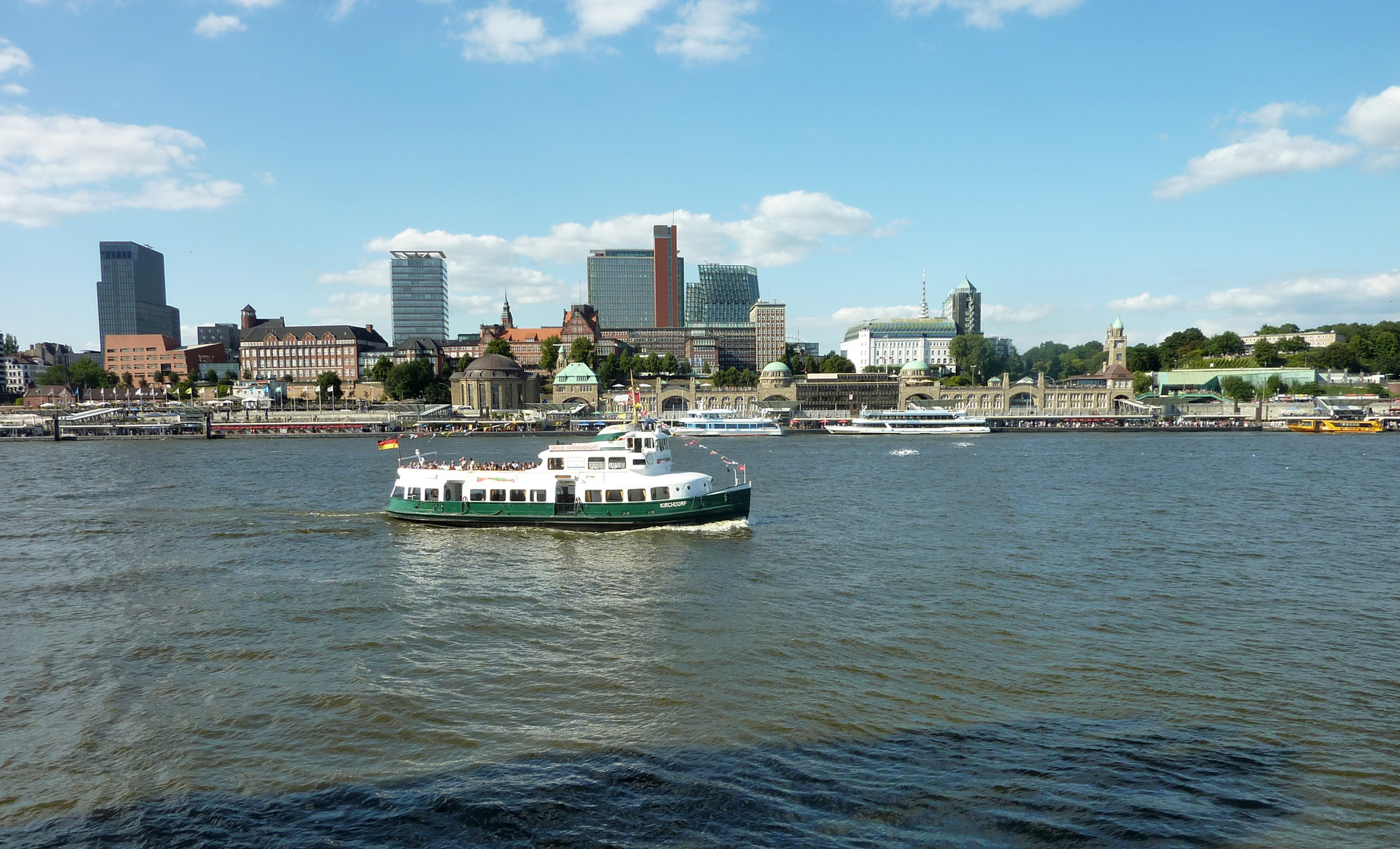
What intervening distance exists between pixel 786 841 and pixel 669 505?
86.0 feet

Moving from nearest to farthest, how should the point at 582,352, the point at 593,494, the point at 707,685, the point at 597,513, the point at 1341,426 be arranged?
the point at 707,685 < the point at 597,513 < the point at 593,494 < the point at 1341,426 < the point at 582,352

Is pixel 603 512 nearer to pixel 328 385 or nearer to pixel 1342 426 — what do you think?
pixel 1342 426

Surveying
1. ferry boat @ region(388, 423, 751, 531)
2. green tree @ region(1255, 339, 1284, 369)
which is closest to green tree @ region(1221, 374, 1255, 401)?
green tree @ region(1255, 339, 1284, 369)

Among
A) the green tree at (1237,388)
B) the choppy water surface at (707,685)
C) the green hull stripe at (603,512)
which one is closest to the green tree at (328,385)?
the choppy water surface at (707,685)

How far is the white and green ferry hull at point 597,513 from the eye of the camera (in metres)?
39.0

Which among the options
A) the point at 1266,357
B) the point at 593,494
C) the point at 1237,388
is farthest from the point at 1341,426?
the point at 593,494

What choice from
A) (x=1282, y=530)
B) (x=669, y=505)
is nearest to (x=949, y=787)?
(x=669, y=505)

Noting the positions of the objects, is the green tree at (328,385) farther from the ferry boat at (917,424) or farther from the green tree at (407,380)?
the ferry boat at (917,424)

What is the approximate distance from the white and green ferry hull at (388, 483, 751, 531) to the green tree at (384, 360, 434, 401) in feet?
459

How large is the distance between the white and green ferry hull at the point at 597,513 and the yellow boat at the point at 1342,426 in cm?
11932

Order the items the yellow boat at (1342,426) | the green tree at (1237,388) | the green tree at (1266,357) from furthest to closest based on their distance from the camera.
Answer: the green tree at (1266,357) < the green tree at (1237,388) < the yellow boat at (1342,426)

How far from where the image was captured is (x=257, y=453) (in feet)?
306

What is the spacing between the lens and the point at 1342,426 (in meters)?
120

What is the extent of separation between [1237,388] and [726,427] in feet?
317
